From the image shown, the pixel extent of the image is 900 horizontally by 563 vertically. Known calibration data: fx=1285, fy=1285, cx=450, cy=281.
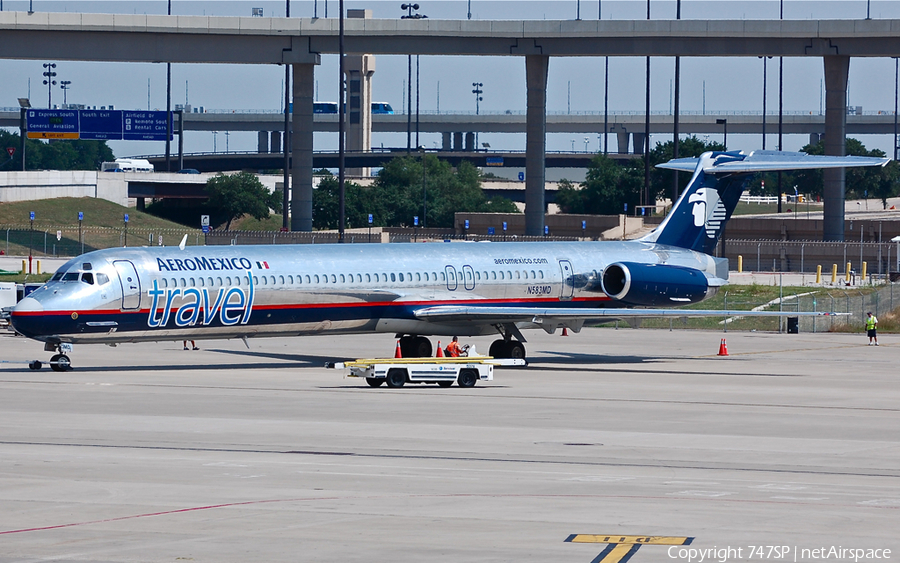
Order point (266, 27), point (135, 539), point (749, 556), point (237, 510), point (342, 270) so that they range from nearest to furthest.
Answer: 1. point (749, 556)
2. point (135, 539)
3. point (237, 510)
4. point (342, 270)
5. point (266, 27)

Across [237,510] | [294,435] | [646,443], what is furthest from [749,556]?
[294,435]

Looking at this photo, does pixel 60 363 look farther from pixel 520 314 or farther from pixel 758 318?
pixel 758 318

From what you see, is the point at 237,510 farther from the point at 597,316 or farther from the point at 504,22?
the point at 504,22

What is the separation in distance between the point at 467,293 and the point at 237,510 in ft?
76.1

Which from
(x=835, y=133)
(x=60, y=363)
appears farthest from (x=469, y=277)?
(x=835, y=133)

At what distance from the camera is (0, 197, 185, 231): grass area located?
4387 inches

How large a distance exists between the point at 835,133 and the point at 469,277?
53205 millimetres

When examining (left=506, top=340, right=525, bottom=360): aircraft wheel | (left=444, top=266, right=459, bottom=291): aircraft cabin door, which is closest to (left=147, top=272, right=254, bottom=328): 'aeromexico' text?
(left=444, top=266, right=459, bottom=291): aircraft cabin door

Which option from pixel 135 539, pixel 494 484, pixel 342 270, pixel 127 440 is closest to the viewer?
pixel 135 539

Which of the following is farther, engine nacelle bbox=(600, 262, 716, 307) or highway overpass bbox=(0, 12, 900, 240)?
highway overpass bbox=(0, 12, 900, 240)

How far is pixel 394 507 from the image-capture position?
16.4 meters

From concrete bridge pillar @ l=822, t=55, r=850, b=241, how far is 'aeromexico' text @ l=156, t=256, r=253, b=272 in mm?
56520

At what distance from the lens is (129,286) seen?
33469mm

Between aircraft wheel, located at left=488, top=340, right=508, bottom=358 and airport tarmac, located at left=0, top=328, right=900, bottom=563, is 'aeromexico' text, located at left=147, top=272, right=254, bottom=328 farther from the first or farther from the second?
aircraft wheel, located at left=488, top=340, right=508, bottom=358
